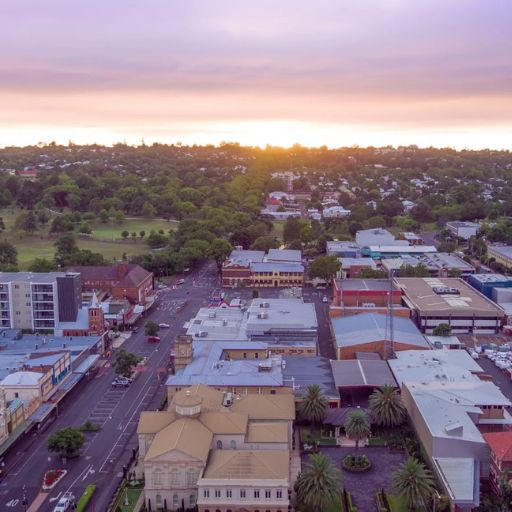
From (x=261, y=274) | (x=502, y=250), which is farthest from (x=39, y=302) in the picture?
(x=502, y=250)

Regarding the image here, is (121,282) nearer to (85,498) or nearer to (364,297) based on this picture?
(364,297)

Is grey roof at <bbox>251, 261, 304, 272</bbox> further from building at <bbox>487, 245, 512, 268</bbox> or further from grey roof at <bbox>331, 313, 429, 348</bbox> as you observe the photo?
building at <bbox>487, 245, 512, 268</bbox>

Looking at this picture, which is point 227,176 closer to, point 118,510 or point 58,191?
point 58,191

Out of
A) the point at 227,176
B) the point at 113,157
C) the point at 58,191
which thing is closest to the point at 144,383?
the point at 58,191

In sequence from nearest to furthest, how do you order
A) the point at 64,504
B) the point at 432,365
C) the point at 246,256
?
the point at 64,504 → the point at 432,365 → the point at 246,256

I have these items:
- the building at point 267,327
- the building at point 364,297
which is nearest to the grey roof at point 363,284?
the building at point 364,297

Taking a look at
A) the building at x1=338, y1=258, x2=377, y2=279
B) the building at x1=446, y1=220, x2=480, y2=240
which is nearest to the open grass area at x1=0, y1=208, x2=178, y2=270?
the building at x1=338, y1=258, x2=377, y2=279
